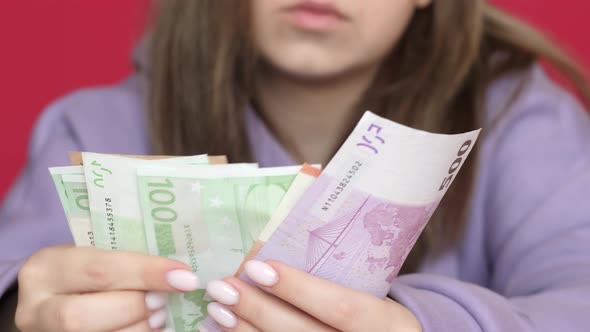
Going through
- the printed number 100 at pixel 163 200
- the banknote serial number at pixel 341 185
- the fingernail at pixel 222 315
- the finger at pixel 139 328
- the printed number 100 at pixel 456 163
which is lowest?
the finger at pixel 139 328

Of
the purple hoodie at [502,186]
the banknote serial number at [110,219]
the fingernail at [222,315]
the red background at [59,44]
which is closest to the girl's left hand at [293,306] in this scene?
the fingernail at [222,315]

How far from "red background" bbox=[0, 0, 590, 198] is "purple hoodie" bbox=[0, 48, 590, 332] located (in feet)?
1.85

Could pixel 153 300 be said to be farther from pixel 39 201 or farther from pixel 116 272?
pixel 39 201

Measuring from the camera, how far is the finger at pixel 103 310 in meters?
0.60

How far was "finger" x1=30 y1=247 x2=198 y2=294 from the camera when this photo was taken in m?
0.58

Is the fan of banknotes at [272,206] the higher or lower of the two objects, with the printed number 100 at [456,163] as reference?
lower

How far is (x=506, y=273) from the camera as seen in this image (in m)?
0.96

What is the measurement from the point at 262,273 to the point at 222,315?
0.06m

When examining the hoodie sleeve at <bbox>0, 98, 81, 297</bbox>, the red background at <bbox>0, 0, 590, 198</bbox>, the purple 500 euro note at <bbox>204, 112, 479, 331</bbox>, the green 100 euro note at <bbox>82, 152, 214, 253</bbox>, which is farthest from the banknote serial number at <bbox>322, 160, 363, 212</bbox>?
the red background at <bbox>0, 0, 590, 198</bbox>

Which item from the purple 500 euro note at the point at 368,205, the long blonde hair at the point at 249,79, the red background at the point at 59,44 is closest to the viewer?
the purple 500 euro note at the point at 368,205

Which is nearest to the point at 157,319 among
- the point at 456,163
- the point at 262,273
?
the point at 262,273

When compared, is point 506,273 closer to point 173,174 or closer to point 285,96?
point 285,96

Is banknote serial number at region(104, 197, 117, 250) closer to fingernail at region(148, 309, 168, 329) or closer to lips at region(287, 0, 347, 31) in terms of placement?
fingernail at region(148, 309, 168, 329)

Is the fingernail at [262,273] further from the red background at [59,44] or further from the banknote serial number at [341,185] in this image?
the red background at [59,44]
